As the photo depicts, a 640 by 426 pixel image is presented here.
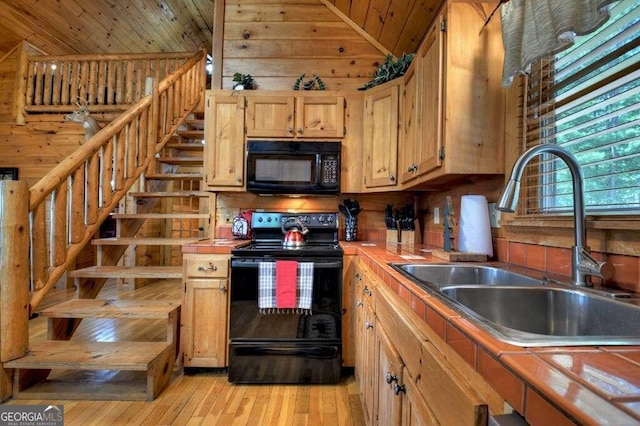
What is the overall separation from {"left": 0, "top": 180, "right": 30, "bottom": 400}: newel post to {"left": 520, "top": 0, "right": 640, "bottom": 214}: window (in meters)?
2.61

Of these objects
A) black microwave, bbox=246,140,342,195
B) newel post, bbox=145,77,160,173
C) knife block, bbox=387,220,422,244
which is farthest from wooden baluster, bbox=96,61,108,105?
knife block, bbox=387,220,422,244

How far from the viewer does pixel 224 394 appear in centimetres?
203

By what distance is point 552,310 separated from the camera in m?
0.97

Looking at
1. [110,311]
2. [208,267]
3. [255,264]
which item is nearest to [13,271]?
[110,311]

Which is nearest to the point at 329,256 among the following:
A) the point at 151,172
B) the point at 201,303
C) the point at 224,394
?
the point at 201,303

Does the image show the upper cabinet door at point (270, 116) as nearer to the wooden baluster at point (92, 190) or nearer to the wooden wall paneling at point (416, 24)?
the wooden wall paneling at point (416, 24)

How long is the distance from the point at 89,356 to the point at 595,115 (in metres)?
2.70

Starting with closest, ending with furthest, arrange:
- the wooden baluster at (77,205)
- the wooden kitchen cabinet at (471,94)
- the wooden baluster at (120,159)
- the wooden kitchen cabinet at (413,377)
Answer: the wooden kitchen cabinet at (413,377) < the wooden kitchen cabinet at (471,94) < the wooden baluster at (77,205) < the wooden baluster at (120,159)

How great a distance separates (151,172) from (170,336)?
2.06 meters

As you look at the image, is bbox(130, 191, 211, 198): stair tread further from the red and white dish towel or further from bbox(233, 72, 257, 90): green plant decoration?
the red and white dish towel

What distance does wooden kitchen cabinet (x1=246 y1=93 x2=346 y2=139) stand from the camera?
2518mm

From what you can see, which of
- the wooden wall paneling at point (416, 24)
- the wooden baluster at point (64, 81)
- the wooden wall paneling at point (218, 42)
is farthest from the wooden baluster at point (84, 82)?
the wooden wall paneling at point (416, 24)

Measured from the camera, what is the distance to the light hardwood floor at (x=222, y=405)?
5.78 feet

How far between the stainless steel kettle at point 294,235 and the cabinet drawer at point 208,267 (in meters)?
0.44
